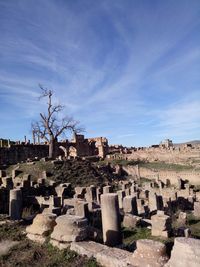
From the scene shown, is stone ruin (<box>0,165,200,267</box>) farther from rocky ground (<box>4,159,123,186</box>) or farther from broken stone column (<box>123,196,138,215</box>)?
rocky ground (<box>4,159,123,186</box>)

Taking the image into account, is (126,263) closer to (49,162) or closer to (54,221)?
(54,221)

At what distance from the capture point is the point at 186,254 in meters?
5.02

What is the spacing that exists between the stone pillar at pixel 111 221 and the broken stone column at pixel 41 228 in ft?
5.08

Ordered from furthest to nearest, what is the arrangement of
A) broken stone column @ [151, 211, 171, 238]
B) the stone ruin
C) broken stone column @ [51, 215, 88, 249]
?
broken stone column @ [151, 211, 171, 238]
broken stone column @ [51, 215, 88, 249]
the stone ruin

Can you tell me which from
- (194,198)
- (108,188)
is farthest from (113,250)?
(194,198)

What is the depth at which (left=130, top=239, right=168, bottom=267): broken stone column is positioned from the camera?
5707 millimetres

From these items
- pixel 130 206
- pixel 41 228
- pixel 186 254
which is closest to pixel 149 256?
pixel 186 254

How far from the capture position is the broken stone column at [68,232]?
7180 millimetres

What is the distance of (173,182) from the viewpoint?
3023 cm

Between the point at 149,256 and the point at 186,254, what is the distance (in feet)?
3.39

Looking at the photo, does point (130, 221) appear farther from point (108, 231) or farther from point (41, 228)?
point (41, 228)

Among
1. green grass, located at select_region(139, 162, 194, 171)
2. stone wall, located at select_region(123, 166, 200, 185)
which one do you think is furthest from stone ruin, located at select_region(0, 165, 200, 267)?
green grass, located at select_region(139, 162, 194, 171)

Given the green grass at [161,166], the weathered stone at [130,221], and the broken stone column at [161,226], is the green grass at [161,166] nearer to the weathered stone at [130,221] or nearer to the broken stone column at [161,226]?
the weathered stone at [130,221]

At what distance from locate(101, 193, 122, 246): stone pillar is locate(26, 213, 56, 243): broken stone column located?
5.08ft
